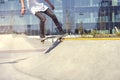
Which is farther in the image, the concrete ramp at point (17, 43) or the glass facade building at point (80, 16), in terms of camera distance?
the glass facade building at point (80, 16)

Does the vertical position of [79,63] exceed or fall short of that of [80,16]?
it falls short

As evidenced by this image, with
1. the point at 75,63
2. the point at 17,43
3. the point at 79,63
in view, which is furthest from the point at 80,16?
the point at 79,63

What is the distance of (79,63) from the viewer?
11234 mm

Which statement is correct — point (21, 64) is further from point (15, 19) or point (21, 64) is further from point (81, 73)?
point (15, 19)

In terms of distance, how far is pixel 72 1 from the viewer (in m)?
57.6

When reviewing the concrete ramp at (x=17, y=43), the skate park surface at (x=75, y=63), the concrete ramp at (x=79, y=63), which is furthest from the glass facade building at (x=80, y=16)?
the concrete ramp at (x=79, y=63)

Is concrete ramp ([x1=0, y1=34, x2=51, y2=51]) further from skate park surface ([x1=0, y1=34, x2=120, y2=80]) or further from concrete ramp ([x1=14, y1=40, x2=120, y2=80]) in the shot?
concrete ramp ([x1=14, y1=40, x2=120, y2=80])

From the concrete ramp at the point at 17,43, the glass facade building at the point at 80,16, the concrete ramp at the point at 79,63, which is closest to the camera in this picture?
the concrete ramp at the point at 79,63

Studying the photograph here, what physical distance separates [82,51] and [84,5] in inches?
1797

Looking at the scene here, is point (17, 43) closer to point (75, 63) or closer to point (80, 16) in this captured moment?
point (80, 16)

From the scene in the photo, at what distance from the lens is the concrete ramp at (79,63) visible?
34.1 ft

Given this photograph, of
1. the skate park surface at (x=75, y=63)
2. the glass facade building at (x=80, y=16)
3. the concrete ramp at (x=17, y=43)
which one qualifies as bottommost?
the concrete ramp at (x=17, y=43)

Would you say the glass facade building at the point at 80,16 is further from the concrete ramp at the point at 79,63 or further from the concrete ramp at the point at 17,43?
the concrete ramp at the point at 79,63

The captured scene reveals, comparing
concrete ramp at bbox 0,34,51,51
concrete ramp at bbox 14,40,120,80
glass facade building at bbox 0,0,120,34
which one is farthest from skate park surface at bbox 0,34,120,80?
glass facade building at bbox 0,0,120,34
